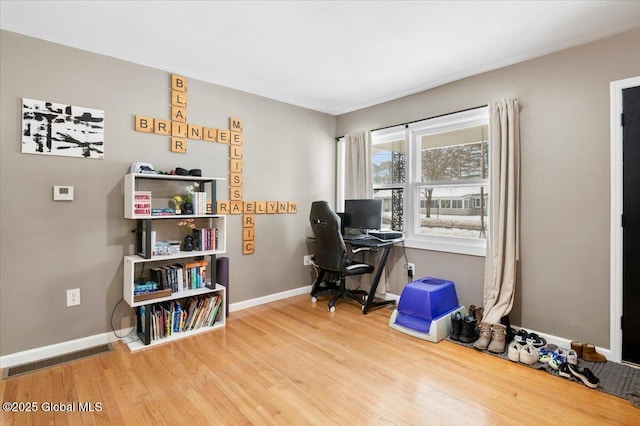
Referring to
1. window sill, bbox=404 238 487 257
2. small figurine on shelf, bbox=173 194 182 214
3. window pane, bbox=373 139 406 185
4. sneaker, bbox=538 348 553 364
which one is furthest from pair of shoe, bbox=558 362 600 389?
small figurine on shelf, bbox=173 194 182 214

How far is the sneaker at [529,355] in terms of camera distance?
234 centimetres

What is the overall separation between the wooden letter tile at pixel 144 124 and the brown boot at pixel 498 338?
3.53 m

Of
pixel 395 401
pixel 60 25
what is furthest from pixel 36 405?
pixel 60 25

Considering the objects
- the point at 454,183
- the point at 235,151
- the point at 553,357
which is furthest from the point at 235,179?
the point at 553,357

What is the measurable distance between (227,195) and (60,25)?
74.0 inches

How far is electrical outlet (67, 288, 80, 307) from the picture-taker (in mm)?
2559

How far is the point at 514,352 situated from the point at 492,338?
0.26 meters

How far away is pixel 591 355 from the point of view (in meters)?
2.39

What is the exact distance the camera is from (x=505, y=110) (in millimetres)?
2873

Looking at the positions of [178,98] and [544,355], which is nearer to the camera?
[544,355]

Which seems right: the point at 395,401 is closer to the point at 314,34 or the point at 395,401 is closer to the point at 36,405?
the point at 36,405

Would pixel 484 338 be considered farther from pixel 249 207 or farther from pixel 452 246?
pixel 249 207

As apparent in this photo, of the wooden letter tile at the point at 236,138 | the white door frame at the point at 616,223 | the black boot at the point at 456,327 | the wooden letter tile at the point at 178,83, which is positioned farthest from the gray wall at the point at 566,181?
the wooden letter tile at the point at 178,83

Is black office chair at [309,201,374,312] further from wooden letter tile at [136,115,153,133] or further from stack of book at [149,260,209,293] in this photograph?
wooden letter tile at [136,115,153,133]
